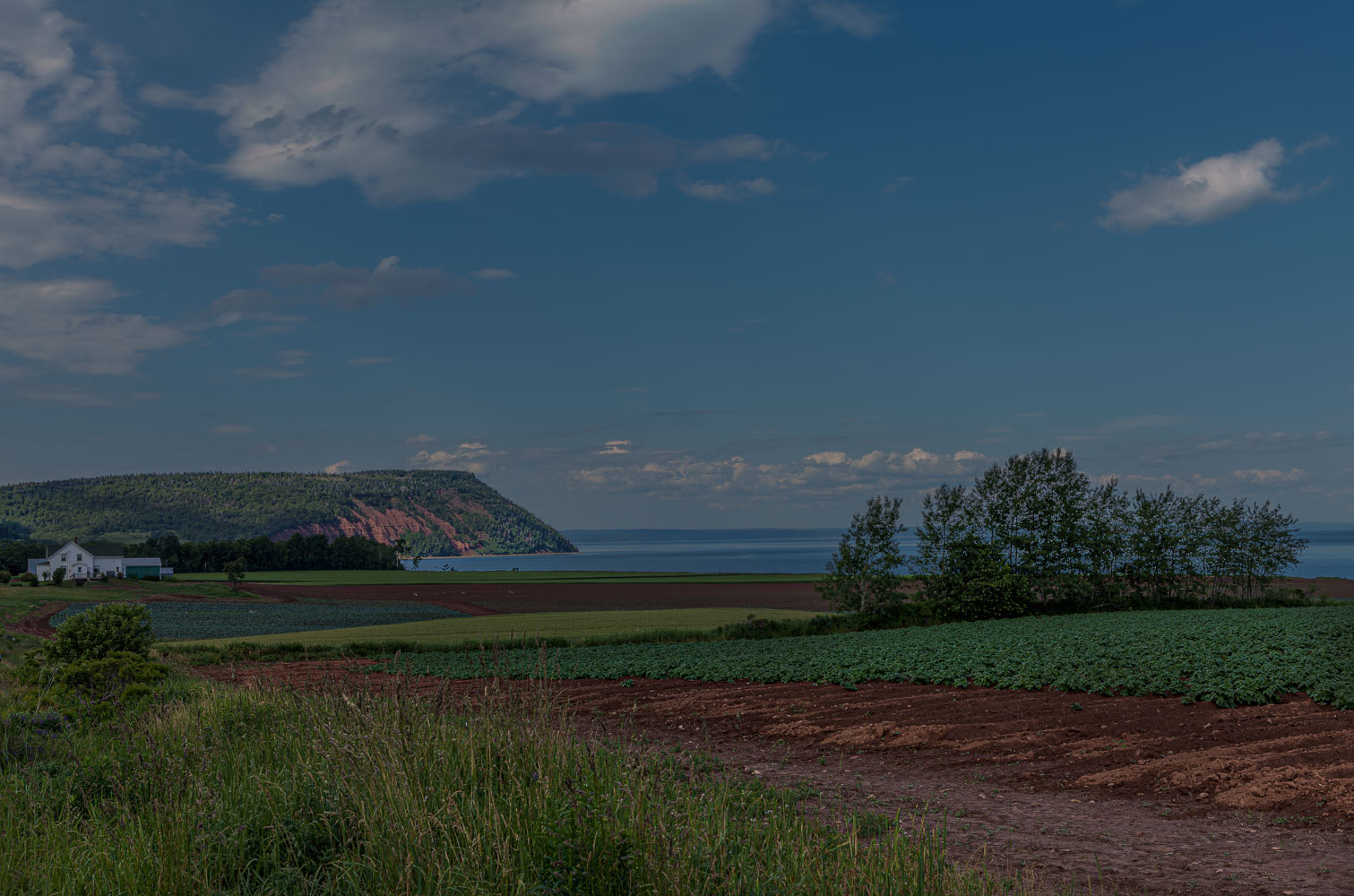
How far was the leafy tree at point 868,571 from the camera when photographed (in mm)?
40688

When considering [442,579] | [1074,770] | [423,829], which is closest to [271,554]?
[442,579]

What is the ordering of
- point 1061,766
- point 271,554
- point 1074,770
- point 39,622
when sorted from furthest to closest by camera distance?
point 271,554 < point 39,622 < point 1061,766 < point 1074,770

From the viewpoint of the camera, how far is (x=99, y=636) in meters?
16.3

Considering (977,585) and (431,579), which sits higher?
(977,585)

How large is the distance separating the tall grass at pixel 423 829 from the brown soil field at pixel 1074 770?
1.04m

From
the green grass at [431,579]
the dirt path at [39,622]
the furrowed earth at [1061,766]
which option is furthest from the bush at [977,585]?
the green grass at [431,579]

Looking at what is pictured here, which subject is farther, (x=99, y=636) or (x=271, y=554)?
(x=271, y=554)

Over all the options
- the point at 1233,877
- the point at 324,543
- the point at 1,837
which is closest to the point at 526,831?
the point at 1,837

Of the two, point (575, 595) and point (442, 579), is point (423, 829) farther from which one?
point (442, 579)

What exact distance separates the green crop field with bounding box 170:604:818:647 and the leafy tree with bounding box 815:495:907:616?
9.32 feet

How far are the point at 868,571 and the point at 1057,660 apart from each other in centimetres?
2256

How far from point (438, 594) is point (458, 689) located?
2526 inches

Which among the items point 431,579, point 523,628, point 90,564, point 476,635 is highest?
point 476,635

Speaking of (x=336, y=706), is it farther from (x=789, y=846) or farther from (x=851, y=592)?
(x=851, y=592)
